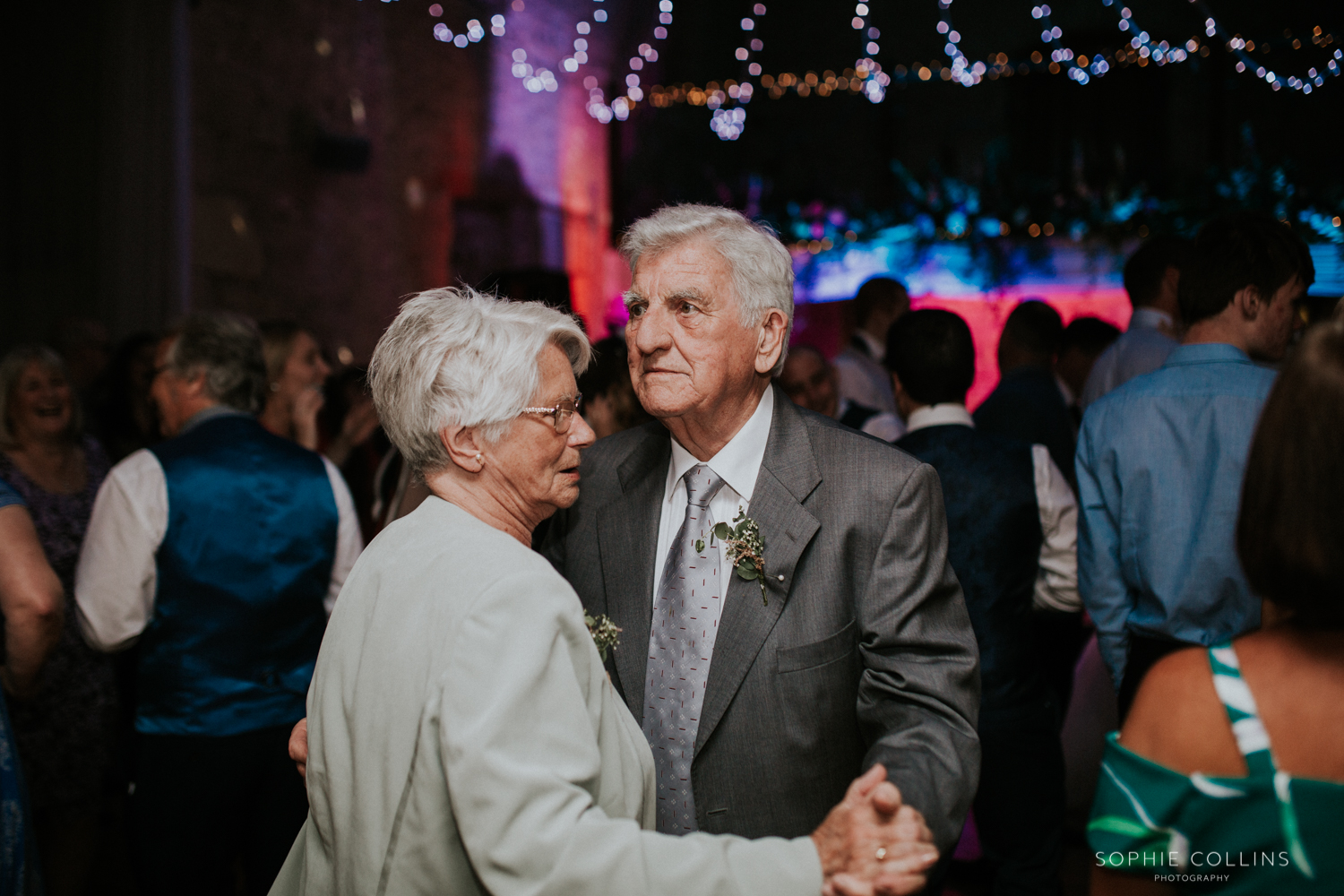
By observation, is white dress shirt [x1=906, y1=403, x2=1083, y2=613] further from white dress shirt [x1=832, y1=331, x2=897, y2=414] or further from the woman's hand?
the woman's hand

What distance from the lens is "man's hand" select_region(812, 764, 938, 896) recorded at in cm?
126

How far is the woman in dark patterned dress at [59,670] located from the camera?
10.2 ft

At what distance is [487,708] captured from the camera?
1.21 meters

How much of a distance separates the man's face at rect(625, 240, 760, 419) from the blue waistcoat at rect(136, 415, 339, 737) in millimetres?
1220

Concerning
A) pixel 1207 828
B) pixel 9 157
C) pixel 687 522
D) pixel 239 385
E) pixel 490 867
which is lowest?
pixel 490 867

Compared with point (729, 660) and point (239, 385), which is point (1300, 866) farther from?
point (239, 385)

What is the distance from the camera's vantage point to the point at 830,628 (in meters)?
1.68

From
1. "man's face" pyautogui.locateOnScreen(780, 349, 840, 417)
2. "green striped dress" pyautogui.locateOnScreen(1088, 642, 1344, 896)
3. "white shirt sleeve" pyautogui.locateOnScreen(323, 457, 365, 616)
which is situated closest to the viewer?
"green striped dress" pyautogui.locateOnScreen(1088, 642, 1344, 896)

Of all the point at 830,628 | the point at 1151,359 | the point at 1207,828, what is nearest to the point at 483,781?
the point at 830,628

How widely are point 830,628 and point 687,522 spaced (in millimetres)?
320

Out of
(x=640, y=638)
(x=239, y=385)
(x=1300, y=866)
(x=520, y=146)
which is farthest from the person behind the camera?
(x=520, y=146)

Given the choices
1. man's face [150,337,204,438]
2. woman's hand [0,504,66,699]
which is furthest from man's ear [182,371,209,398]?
woman's hand [0,504,66,699]

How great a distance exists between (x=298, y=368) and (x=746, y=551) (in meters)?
2.46

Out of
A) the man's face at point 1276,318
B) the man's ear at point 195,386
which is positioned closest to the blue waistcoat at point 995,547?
the man's face at point 1276,318
